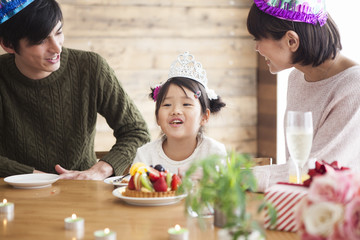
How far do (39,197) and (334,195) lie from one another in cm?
114

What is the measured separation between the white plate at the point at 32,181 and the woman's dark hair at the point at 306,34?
0.99 meters

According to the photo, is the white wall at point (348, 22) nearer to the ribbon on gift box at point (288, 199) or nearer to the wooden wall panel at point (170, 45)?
the wooden wall panel at point (170, 45)

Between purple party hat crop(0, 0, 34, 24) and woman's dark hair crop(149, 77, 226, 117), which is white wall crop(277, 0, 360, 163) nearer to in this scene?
woman's dark hair crop(149, 77, 226, 117)

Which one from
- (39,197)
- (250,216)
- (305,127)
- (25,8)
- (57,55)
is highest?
(25,8)

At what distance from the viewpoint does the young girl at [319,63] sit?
6.29 ft

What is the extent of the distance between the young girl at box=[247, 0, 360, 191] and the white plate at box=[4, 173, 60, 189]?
37.8 inches

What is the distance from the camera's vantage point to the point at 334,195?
909 mm

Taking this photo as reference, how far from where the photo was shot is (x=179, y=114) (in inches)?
95.1

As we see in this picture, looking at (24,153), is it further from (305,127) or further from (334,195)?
(334,195)

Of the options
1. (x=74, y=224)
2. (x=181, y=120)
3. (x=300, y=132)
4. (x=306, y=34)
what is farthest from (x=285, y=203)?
(x=181, y=120)

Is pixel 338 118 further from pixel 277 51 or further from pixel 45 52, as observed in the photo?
pixel 45 52

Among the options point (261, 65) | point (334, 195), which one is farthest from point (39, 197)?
point (261, 65)

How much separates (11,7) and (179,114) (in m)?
0.90

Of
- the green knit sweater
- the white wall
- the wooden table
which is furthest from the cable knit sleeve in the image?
the white wall
